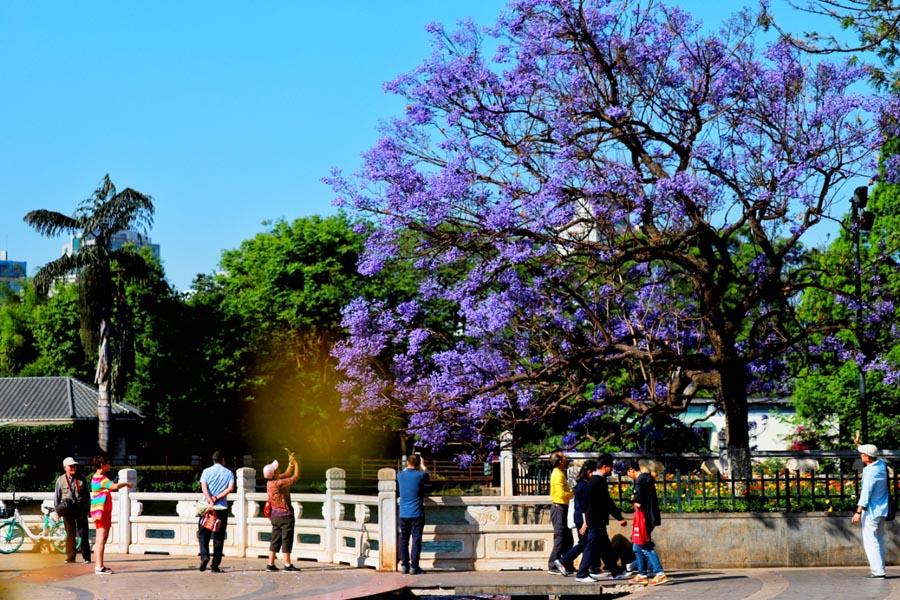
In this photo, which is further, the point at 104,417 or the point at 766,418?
the point at 104,417

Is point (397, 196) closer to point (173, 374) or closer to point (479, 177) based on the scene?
point (479, 177)

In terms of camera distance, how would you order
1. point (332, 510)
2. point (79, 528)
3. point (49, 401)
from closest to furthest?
1. point (332, 510)
2. point (79, 528)
3. point (49, 401)

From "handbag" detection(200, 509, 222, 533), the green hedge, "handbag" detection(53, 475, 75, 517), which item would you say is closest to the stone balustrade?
"handbag" detection(200, 509, 222, 533)

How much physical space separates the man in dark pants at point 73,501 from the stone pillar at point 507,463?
24.1ft

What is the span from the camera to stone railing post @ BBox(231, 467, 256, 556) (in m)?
21.6

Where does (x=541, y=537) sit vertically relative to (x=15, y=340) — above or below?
below

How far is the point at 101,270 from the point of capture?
165 ft

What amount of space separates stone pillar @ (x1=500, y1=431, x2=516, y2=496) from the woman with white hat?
17.4ft

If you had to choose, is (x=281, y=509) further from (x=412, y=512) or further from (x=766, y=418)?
(x=766, y=418)

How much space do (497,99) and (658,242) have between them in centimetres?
399

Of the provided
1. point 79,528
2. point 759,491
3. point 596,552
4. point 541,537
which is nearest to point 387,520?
point 541,537

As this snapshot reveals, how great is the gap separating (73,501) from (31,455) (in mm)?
30929

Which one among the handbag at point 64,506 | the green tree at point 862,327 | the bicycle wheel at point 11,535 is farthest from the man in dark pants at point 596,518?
the bicycle wheel at point 11,535

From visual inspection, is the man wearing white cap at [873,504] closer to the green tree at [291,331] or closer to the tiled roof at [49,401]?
the tiled roof at [49,401]
